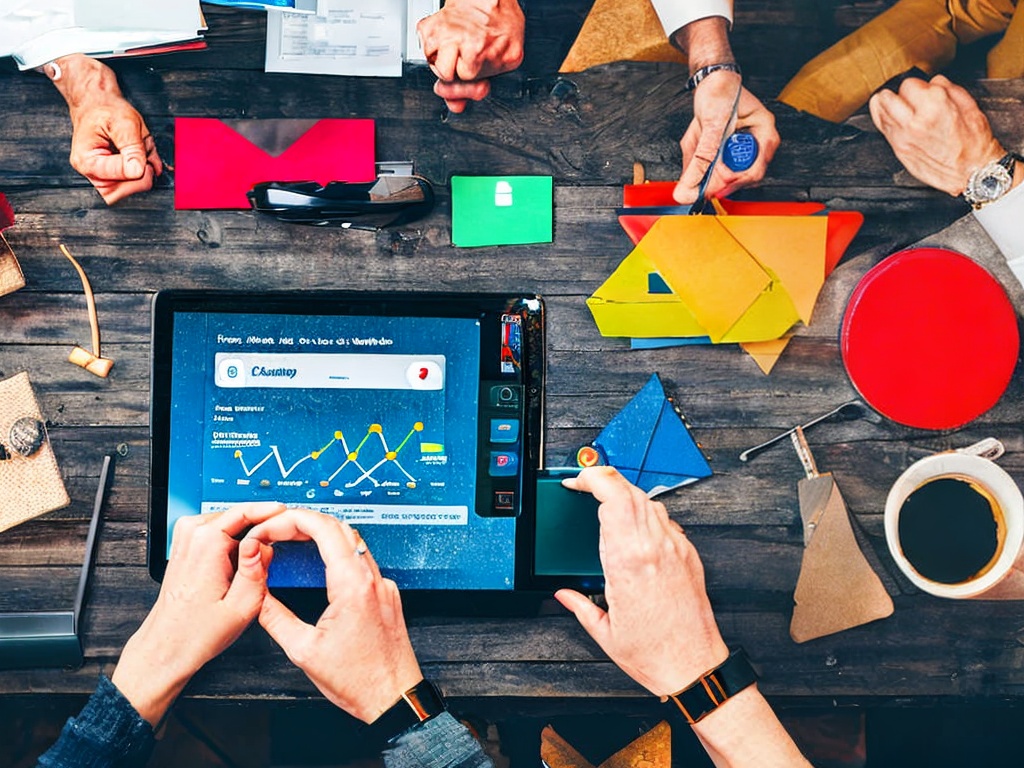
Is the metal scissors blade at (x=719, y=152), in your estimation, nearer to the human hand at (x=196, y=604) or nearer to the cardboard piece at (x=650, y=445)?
the cardboard piece at (x=650, y=445)

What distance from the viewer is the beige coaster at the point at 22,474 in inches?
52.2

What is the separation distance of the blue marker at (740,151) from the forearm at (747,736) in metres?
0.85

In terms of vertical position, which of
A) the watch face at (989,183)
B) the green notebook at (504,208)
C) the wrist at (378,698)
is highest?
the watch face at (989,183)

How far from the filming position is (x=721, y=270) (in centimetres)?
132

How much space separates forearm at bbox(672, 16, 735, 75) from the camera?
1.30m

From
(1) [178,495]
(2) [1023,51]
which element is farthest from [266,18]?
(2) [1023,51]

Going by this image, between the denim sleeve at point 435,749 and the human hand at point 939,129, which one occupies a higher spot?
the human hand at point 939,129

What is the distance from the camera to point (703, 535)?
136cm

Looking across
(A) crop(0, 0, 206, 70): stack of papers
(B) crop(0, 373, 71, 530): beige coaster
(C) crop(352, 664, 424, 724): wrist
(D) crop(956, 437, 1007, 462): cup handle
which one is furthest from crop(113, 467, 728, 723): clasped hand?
(A) crop(0, 0, 206, 70): stack of papers

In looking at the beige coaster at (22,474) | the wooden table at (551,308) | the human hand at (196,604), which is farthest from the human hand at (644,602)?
the beige coaster at (22,474)

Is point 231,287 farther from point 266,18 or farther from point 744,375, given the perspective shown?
point 744,375

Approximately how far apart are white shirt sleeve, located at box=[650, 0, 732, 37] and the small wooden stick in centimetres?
107

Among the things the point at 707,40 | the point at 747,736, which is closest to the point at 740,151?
the point at 707,40

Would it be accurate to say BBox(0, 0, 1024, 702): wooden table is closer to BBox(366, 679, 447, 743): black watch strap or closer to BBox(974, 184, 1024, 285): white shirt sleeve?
BBox(974, 184, 1024, 285): white shirt sleeve
